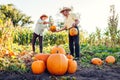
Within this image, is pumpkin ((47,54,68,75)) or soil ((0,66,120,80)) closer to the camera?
soil ((0,66,120,80))

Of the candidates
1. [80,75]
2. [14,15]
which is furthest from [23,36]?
[14,15]

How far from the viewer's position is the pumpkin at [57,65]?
6.85 meters

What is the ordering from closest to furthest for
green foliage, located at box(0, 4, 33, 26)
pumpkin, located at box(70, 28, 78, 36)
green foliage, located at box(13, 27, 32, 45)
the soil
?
1. the soil
2. pumpkin, located at box(70, 28, 78, 36)
3. green foliage, located at box(13, 27, 32, 45)
4. green foliage, located at box(0, 4, 33, 26)

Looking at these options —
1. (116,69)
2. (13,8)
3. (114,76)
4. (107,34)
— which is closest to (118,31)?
(107,34)

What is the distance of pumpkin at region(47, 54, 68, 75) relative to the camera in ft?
22.5

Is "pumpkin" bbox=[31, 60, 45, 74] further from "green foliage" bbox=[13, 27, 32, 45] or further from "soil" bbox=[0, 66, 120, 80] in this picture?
"green foliage" bbox=[13, 27, 32, 45]

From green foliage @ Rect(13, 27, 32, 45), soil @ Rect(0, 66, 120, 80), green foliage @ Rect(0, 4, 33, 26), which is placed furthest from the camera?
green foliage @ Rect(0, 4, 33, 26)

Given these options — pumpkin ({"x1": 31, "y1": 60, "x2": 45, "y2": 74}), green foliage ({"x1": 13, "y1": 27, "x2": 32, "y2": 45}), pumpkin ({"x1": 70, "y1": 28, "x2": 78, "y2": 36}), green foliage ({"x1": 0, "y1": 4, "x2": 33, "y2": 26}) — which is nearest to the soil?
pumpkin ({"x1": 31, "y1": 60, "x2": 45, "y2": 74})

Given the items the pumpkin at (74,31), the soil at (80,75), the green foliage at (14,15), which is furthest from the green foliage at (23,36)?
the green foliage at (14,15)

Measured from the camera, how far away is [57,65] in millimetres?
A: 6883

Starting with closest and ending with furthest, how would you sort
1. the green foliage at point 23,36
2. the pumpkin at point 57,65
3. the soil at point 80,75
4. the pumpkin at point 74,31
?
the soil at point 80,75 → the pumpkin at point 57,65 → the pumpkin at point 74,31 → the green foliage at point 23,36

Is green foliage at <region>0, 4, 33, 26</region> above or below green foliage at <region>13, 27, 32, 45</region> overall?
above

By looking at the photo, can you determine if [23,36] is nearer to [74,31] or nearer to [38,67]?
[74,31]

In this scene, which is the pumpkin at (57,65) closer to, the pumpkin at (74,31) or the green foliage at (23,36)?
the pumpkin at (74,31)
